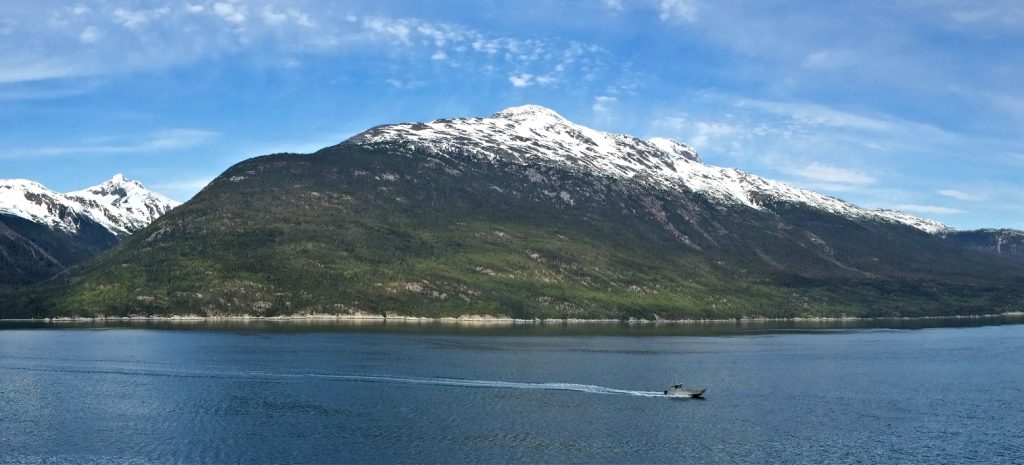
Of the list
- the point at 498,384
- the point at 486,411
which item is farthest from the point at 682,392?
the point at 486,411

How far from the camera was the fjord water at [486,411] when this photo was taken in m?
100

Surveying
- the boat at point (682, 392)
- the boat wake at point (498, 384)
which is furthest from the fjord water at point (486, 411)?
the boat at point (682, 392)

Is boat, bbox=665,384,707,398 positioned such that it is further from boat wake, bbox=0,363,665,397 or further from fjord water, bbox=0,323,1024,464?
fjord water, bbox=0,323,1024,464

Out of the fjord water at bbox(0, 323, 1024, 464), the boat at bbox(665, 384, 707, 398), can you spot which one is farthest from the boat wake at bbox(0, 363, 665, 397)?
the boat at bbox(665, 384, 707, 398)

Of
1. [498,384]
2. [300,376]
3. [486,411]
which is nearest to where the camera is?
[486,411]

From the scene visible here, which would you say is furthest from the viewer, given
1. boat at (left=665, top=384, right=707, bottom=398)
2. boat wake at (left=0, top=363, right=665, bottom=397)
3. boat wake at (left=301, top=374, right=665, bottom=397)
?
boat wake at (left=0, top=363, right=665, bottom=397)

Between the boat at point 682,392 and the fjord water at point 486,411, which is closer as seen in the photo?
the fjord water at point 486,411

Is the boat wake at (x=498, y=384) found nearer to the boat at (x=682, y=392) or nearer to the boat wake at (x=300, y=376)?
the boat wake at (x=300, y=376)

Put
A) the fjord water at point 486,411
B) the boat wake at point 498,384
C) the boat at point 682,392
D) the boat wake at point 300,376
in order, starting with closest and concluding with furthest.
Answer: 1. the fjord water at point 486,411
2. the boat at point 682,392
3. the boat wake at point 498,384
4. the boat wake at point 300,376

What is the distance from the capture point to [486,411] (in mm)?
125438

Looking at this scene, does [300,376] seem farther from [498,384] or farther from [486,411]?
[486,411]

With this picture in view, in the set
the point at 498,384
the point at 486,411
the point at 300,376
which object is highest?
the point at 300,376

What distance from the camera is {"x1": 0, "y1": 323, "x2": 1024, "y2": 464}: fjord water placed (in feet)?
329

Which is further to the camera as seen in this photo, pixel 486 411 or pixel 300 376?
pixel 300 376
